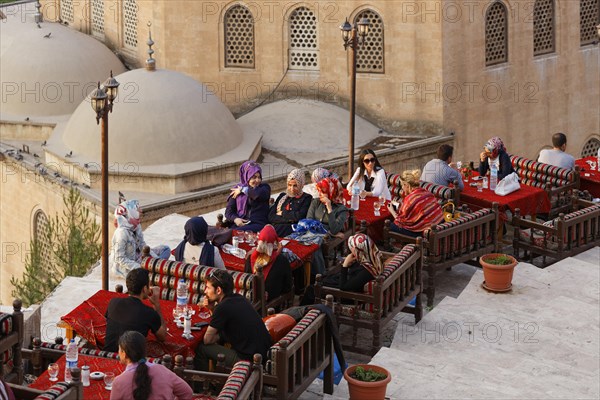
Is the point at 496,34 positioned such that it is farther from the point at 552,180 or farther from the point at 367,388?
the point at 367,388

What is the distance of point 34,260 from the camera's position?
25.6 meters

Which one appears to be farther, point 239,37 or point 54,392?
point 239,37

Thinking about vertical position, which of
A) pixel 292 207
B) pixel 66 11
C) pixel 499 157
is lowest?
pixel 292 207

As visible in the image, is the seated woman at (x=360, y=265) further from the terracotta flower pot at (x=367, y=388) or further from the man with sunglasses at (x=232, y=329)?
the man with sunglasses at (x=232, y=329)

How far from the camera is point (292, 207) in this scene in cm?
1644

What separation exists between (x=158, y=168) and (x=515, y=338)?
13.2 m

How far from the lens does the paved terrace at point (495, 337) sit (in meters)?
13.6

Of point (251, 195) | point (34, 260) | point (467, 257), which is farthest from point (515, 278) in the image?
point (34, 260)

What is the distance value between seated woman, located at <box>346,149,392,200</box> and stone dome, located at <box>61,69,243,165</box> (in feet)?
32.6

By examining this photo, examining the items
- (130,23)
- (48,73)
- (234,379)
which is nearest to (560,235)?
(234,379)

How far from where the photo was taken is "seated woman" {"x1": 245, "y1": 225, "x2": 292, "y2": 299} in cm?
1420

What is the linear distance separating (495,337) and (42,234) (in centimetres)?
1528

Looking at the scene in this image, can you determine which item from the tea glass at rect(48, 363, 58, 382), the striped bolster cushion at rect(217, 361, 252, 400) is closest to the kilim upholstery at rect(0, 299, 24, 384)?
the tea glass at rect(48, 363, 58, 382)

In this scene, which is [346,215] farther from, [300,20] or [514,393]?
[300,20]
